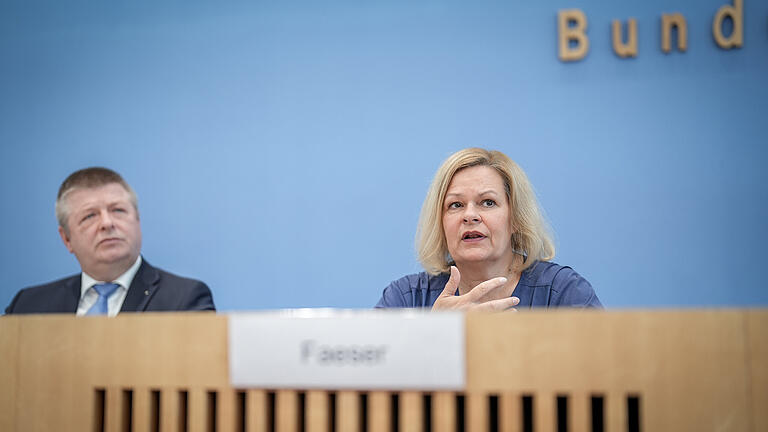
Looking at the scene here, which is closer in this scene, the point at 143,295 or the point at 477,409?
the point at 477,409

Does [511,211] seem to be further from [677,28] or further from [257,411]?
[257,411]

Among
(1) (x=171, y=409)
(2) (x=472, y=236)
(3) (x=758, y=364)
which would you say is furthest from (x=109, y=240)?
(3) (x=758, y=364)

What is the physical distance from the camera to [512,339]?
25.3 inches

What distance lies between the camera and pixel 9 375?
766mm

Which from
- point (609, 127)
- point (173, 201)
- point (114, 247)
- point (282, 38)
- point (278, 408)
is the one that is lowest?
point (278, 408)

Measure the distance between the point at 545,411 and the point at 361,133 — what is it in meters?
1.93

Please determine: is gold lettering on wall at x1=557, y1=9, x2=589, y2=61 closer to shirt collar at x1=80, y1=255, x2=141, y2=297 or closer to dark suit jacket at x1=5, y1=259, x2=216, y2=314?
dark suit jacket at x1=5, y1=259, x2=216, y2=314

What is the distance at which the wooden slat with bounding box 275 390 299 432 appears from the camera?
0.68m

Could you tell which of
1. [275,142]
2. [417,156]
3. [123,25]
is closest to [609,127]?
[417,156]

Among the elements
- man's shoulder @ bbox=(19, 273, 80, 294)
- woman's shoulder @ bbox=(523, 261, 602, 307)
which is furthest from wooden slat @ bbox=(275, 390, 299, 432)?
man's shoulder @ bbox=(19, 273, 80, 294)

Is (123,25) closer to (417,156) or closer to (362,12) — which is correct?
(362,12)

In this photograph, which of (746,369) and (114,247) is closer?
(746,369)

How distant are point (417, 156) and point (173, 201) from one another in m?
0.91

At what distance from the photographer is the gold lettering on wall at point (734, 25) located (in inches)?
87.0
